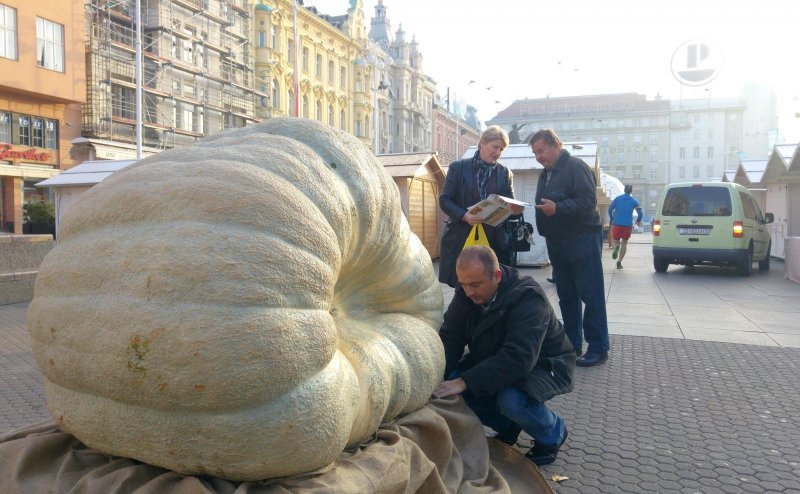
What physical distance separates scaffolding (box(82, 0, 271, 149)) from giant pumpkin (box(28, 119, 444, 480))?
29.9m

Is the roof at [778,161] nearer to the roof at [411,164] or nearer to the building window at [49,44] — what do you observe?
the roof at [411,164]

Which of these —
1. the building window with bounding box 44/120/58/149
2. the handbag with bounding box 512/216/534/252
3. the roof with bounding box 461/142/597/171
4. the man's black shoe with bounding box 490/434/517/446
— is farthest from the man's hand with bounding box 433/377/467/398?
the building window with bounding box 44/120/58/149

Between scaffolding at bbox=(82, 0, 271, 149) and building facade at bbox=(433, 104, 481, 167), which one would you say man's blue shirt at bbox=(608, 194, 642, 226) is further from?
building facade at bbox=(433, 104, 481, 167)

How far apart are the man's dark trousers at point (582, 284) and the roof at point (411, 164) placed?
29.9ft

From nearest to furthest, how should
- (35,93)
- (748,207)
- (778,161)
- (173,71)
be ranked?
(748,207) < (778,161) < (35,93) < (173,71)

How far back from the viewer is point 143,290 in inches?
76.9

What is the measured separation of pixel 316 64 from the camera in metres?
52.8

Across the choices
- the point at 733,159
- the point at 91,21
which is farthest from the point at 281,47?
the point at 733,159

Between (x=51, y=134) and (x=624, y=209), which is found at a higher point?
(x=51, y=134)

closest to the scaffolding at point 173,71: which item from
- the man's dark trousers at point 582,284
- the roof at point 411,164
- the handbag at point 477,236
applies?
the roof at point 411,164

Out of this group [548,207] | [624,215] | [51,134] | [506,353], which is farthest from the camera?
[51,134]

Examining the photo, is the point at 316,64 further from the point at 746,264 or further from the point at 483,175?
the point at 483,175

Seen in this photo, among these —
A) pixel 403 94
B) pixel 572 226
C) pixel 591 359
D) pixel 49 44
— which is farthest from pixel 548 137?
pixel 403 94

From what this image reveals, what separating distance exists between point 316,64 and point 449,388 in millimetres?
52677
